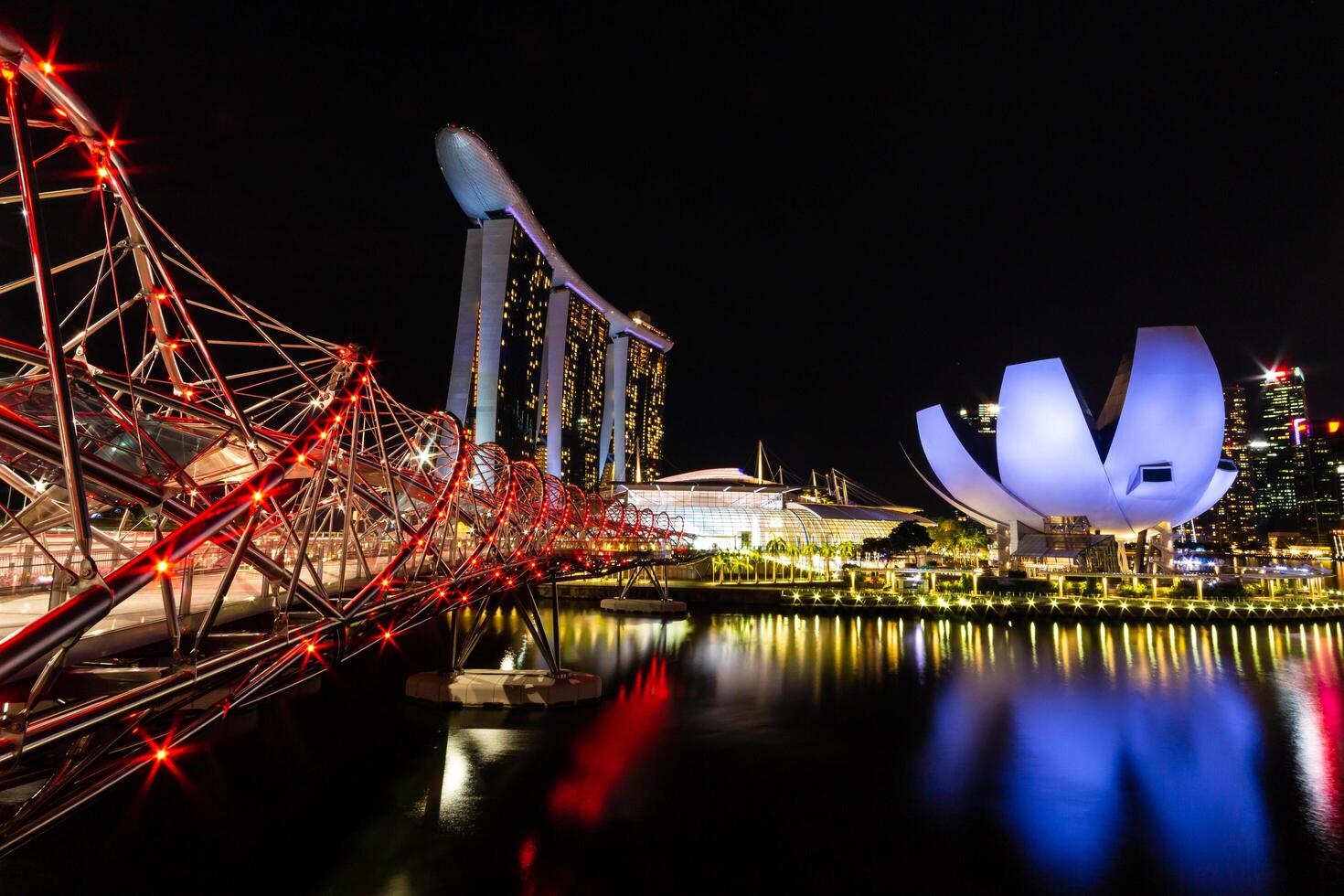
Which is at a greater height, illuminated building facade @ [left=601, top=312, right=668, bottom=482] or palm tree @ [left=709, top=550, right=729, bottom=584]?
illuminated building facade @ [left=601, top=312, right=668, bottom=482]

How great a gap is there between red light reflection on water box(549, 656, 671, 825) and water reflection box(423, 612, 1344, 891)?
5 cm

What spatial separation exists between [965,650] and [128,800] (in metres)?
20.2

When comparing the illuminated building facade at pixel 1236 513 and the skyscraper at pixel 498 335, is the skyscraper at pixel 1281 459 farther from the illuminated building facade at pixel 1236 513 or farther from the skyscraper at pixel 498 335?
the skyscraper at pixel 498 335

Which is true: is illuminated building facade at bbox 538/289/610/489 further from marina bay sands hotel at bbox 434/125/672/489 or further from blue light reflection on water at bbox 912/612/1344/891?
blue light reflection on water at bbox 912/612/1344/891

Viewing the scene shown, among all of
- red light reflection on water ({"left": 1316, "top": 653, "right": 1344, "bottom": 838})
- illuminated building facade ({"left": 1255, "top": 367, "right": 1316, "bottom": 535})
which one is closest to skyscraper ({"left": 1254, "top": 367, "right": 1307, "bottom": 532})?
illuminated building facade ({"left": 1255, "top": 367, "right": 1316, "bottom": 535})

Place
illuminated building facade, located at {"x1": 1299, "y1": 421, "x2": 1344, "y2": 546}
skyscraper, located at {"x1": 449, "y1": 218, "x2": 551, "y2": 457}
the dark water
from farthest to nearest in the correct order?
illuminated building facade, located at {"x1": 1299, "y1": 421, "x2": 1344, "y2": 546} → skyscraper, located at {"x1": 449, "y1": 218, "x2": 551, "y2": 457} → the dark water

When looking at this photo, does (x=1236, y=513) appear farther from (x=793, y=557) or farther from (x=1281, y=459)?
(x=793, y=557)

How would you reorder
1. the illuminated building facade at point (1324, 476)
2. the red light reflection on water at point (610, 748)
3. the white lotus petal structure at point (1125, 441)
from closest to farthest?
the red light reflection on water at point (610, 748), the white lotus petal structure at point (1125, 441), the illuminated building facade at point (1324, 476)

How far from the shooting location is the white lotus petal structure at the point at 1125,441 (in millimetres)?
38844

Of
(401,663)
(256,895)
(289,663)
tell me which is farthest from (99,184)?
(401,663)

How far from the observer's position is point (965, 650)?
74.7 ft

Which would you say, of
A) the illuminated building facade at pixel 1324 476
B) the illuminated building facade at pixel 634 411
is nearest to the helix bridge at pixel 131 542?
the illuminated building facade at pixel 634 411

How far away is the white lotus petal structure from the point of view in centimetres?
3884

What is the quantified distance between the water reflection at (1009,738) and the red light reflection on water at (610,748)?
0.15ft
